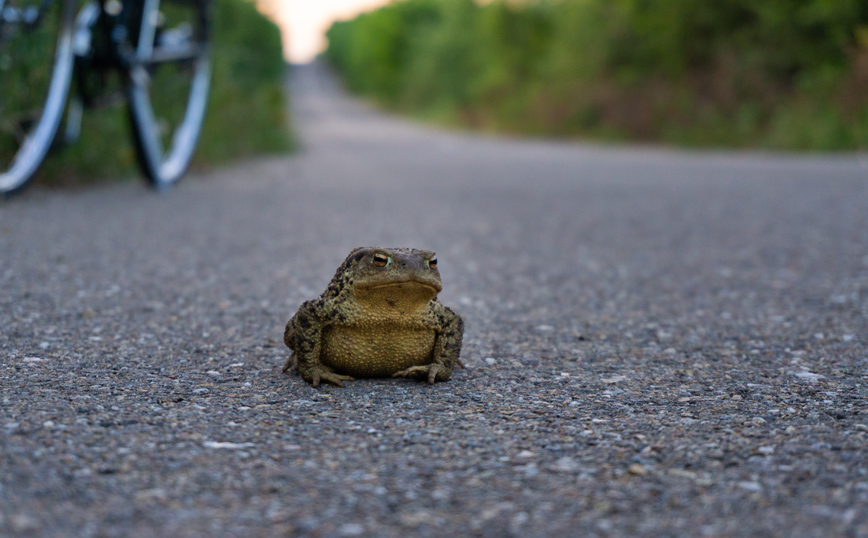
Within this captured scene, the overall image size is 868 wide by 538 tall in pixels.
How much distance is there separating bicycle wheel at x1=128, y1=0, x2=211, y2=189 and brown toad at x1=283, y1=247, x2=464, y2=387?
530 centimetres

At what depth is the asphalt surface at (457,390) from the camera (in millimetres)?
1703

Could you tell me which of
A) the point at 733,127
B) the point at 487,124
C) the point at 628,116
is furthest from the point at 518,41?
the point at 733,127

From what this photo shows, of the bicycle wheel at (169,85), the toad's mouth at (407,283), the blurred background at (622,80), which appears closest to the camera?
the toad's mouth at (407,283)

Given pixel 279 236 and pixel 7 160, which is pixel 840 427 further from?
pixel 7 160

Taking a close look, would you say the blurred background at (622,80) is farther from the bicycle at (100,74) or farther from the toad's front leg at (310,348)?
the toad's front leg at (310,348)

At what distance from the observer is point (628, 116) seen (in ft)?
71.5

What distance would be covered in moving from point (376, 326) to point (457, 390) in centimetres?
33

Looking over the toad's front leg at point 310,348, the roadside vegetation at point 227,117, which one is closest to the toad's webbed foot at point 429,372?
the toad's front leg at point 310,348

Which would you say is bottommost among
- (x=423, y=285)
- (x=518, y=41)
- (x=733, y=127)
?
(x=423, y=285)

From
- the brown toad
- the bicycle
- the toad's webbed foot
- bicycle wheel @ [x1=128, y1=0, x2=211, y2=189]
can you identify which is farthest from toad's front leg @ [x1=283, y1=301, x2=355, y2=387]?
bicycle wheel @ [x1=128, y1=0, x2=211, y2=189]

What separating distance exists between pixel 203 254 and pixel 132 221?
4.05ft

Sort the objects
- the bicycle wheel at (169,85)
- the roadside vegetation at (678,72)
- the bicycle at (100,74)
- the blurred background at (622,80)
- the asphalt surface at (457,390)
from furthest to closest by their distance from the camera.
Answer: the roadside vegetation at (678,72), the blurred background at (622,80), the bicycle wheel at (169,85), the bicycle at (100,74), the asphalt surface at (457,390)

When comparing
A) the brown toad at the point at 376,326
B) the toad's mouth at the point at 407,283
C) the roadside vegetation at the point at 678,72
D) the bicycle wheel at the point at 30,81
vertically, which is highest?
the roadside vegetation at the point at 678,72

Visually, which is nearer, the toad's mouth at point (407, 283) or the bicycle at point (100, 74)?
the toad's mouth at point (407, 283)
